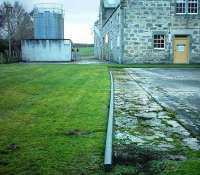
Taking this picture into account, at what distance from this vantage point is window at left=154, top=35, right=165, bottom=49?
103ft

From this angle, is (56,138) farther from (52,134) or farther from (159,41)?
(159,41)

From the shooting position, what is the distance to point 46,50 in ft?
140

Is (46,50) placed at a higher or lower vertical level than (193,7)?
lower

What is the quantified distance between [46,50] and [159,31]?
1636 centimetres

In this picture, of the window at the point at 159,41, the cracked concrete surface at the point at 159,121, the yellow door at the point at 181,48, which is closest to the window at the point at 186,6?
the yellow door at the point at 181,48

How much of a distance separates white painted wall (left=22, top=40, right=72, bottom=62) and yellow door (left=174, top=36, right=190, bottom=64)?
49.4 feet

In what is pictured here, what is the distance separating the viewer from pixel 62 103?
9.48m

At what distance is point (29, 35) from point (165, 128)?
67.0 meters

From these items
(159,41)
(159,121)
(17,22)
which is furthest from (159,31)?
(17,22)

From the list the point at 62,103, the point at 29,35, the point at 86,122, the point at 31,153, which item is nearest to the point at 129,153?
the point at 31,153

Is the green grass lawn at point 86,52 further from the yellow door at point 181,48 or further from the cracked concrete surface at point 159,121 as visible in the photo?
the cracked concrete surface at point 159,121

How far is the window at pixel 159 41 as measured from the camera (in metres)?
31.4

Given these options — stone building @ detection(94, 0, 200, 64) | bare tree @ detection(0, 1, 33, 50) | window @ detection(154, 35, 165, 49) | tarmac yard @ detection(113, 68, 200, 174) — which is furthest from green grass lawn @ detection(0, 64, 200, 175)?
bare tree @ detection(0, 1, 33, 50)

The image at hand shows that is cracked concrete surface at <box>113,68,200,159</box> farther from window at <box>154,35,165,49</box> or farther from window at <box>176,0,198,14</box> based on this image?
window at <box>176,0,198,14</box>
